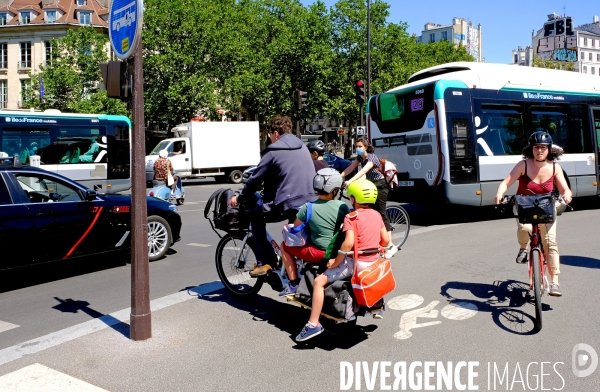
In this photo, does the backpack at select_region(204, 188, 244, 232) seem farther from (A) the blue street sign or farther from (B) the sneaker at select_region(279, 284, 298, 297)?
(A) the blue street sign

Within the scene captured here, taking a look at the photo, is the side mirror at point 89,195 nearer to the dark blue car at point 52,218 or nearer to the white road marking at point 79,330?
the dark blue car at point 52,218

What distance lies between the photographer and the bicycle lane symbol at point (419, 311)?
198 inches

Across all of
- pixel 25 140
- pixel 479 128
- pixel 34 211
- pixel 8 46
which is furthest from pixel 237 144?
pixel 8 46

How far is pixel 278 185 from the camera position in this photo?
213 inches

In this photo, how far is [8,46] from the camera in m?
55.2

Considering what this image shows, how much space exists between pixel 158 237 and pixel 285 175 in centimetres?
378

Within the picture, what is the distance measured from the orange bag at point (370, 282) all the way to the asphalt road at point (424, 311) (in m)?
0.44

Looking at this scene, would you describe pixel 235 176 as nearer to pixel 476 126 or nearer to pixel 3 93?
pixel 476 126

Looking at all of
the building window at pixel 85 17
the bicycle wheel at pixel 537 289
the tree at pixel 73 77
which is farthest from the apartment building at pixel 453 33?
the bicycle wheel at pixel 537 289

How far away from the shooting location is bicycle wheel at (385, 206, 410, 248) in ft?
29.5

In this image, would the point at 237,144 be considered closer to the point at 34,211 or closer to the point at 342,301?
the point at 34,211

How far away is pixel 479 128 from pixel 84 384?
30.2ft

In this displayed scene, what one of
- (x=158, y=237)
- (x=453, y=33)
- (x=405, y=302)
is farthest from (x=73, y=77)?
(x=453, y=33)

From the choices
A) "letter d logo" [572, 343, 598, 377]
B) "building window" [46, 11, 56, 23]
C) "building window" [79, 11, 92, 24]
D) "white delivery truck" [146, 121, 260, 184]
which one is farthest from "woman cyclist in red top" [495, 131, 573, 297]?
"building window" [46, 11, 56, 23]
